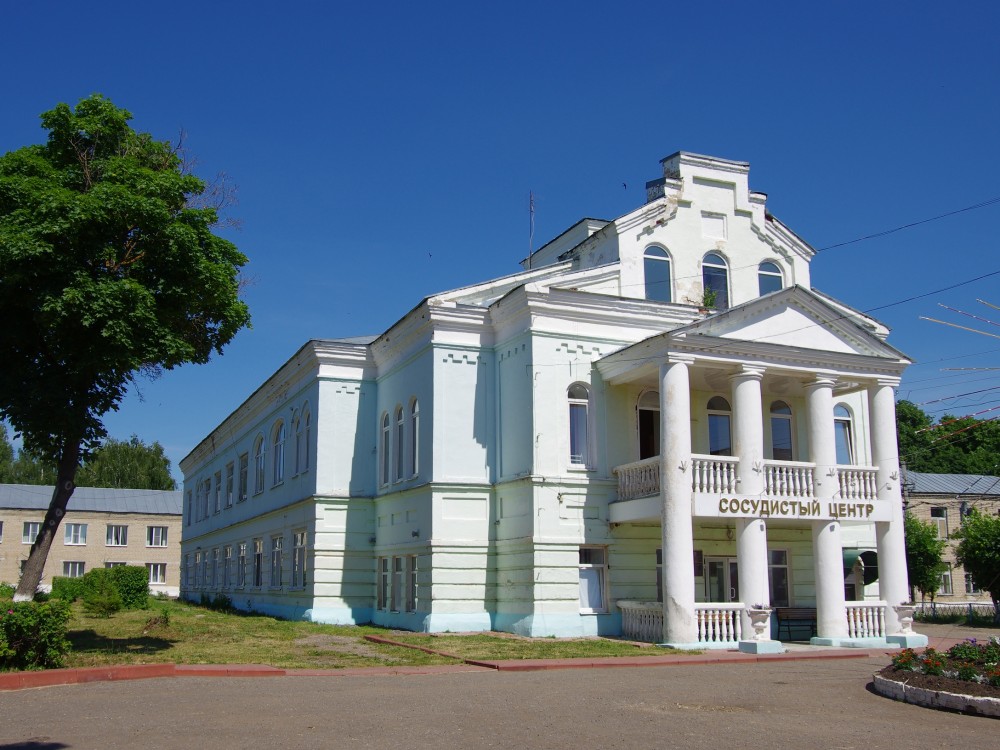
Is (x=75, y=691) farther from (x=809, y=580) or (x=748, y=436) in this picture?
(x=809, y=580)

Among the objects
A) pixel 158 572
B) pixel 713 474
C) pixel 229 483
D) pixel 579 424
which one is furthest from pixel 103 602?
pixel 158 572

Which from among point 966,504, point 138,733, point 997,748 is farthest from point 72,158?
point 966,504

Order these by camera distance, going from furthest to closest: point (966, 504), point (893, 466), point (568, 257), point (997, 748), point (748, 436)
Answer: point (966, 504) → point (568, 257) → point (893, 466) → point (748, 436) → point (997, 748)

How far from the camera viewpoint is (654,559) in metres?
23.6

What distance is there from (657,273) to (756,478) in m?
6.92

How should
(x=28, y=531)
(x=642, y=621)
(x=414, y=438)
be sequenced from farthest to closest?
(x=28, y=531)
(x=414, y=438)
(x=642, y=621)

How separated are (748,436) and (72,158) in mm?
15013

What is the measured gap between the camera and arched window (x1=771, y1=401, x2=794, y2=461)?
85.5 feet

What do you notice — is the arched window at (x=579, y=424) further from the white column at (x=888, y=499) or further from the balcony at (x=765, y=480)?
the white column at (x=888, y=499)

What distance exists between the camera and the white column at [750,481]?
20.9 metres

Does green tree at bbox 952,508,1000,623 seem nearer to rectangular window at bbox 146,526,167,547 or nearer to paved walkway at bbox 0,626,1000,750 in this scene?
paved walkway at bbox 0,626,1000,750

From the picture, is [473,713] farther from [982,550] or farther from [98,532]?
[98,532]

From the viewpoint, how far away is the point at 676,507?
20766 millimetres

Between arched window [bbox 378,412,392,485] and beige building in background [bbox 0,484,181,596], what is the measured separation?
4045cm
